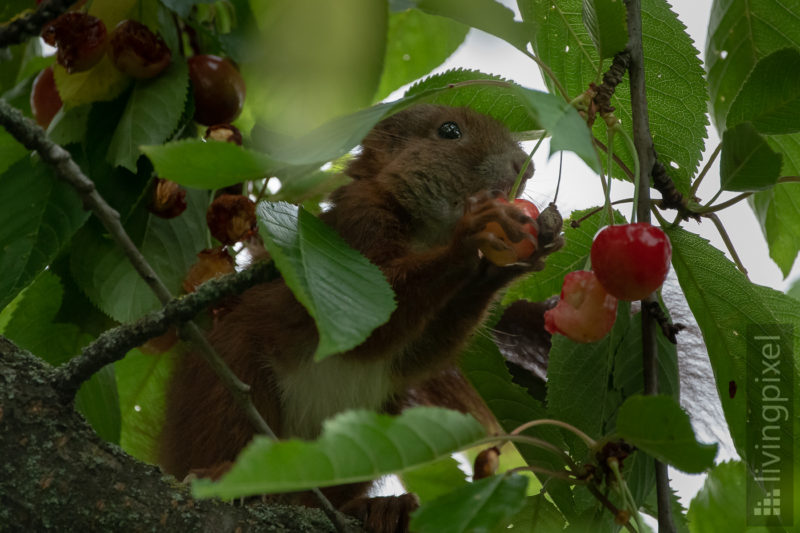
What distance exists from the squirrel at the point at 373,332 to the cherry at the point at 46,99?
0.62 m

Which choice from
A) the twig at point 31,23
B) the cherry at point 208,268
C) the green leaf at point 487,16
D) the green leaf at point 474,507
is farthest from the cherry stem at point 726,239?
the twig at point 31,23

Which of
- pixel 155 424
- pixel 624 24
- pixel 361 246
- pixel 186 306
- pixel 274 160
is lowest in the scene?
pixel 155 424

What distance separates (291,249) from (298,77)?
0.67 metres

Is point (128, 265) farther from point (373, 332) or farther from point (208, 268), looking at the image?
point (373, 332)

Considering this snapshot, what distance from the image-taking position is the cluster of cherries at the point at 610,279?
1.32 meters

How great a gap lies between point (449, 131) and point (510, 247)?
0.81m

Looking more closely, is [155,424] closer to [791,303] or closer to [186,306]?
[186,306]

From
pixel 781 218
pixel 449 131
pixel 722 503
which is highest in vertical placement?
pixel 781 218

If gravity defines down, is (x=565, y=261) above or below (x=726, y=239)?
below

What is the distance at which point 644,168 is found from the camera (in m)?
1.48

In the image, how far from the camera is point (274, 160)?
113 cm

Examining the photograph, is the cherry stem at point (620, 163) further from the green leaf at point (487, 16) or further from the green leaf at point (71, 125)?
the green leaf at point (71, 125)

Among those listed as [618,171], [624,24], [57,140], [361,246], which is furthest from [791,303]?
[57,140]

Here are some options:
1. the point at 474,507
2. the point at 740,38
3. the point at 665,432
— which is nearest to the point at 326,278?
the point at 474,507
